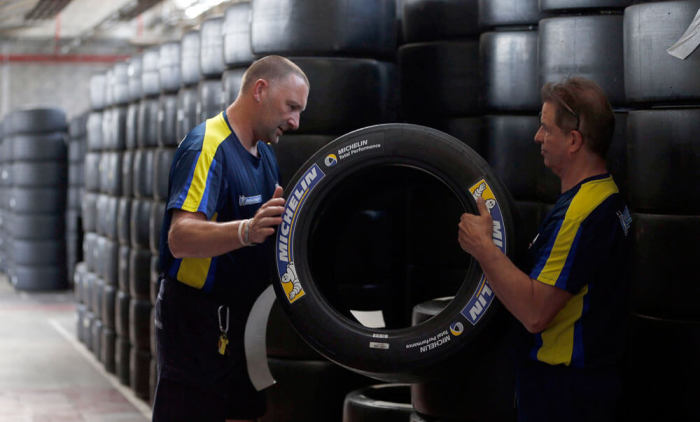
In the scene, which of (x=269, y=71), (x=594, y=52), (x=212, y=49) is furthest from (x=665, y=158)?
(x=212, y=49)

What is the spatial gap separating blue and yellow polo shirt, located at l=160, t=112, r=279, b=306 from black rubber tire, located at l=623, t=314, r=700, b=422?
1.16m

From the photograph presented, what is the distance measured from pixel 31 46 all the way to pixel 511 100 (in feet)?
61.0

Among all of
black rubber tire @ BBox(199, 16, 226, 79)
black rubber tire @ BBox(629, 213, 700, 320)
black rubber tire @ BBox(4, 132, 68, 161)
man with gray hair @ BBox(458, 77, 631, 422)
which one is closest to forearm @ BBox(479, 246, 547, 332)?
man with gray hair @ BBox(458, 77, 631, 422)

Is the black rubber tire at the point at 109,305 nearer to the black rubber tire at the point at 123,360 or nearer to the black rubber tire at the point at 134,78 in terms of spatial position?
the black rubber tire at the point at 123,360

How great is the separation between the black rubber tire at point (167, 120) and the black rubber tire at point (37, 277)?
7.30 m

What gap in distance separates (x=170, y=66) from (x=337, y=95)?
9.61 ft

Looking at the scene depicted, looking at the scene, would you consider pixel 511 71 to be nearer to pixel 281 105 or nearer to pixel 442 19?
pixel 442 19

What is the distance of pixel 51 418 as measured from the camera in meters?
6.06

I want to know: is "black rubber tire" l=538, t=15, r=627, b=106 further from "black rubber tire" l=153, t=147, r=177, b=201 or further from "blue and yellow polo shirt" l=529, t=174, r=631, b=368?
"black rubber tire" l=153, t=147, r=177, b=201

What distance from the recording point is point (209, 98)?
535cm

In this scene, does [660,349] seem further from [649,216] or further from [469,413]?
[469,413]

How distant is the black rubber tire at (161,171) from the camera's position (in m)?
6.22

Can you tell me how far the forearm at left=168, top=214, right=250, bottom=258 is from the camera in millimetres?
2685

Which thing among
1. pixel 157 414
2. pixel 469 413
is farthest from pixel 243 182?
pixel 469 413
